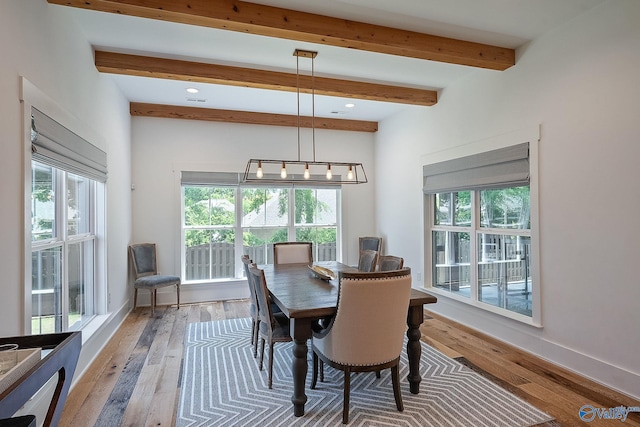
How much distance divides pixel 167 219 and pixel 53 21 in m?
3.05

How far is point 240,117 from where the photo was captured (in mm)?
5301

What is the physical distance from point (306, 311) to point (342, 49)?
2.46 meters

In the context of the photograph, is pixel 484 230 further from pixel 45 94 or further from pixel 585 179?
pixel 45 94

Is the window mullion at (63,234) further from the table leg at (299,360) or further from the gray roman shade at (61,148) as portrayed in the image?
the table leg at (299,360)

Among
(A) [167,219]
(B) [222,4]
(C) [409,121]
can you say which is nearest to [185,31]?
(B) [222,4]

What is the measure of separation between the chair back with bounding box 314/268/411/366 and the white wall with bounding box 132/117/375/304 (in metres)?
3.55

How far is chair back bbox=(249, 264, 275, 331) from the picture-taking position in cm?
260

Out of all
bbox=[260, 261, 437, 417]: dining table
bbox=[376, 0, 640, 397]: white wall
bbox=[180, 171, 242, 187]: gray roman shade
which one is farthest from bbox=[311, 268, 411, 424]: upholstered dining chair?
bbox=[180, 171, 242, 187]: gray roman shade

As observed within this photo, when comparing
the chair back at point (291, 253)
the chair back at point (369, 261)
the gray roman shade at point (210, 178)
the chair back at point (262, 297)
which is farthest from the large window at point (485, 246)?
the gray roman shade at point (210, 178)

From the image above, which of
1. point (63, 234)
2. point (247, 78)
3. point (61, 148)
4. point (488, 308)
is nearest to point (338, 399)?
point (488, 308)

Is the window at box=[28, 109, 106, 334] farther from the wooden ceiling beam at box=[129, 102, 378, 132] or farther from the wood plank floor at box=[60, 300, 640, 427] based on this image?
the wooden ceiling beam at box=[129, 102, 378, 132]

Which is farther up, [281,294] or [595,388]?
[281,294]

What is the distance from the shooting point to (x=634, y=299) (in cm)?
247

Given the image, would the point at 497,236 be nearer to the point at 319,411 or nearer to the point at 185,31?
the point at 319,411
